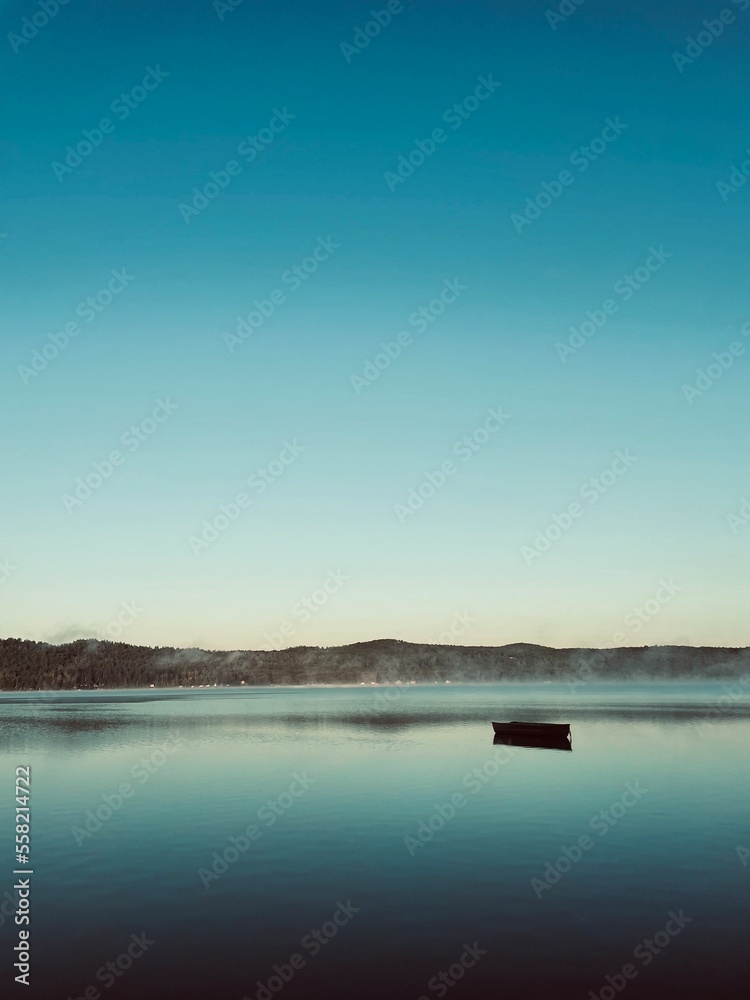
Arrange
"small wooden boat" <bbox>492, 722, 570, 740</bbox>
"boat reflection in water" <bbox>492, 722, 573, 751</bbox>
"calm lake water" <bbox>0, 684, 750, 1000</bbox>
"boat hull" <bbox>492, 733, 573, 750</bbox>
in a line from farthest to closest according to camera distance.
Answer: "small wooden boat" <bbox>492, 722, 570, 740</bbox>, "boat reflection in water" <bbox>492, 722, 573, 751</bbox>, "boat hull" <bbox>492, 733, 573, 750</bbox>, "calm lake water" <bbox>0, 684, 750, 1000</bbox>

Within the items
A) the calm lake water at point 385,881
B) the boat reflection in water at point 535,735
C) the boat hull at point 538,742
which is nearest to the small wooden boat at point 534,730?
the boat reflection in water at point 535,735

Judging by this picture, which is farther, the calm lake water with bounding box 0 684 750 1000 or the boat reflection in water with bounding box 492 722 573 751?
the boat reflection in water with bounding box 492 722 573 751

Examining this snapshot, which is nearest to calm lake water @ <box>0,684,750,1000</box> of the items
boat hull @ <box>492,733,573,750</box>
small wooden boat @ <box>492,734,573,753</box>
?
small wooden boat @ <box>492,734,573,753</box>

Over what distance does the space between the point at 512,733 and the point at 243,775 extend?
4018 cm

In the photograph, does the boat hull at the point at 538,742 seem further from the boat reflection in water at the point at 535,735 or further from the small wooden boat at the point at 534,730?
the small wooden boat at the point at 534,730

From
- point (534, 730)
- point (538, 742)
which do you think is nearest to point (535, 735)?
point (534, 730)

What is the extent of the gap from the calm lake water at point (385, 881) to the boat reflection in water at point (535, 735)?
18964 millimetres

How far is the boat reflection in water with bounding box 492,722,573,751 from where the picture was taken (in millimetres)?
86231

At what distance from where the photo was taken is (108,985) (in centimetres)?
2077

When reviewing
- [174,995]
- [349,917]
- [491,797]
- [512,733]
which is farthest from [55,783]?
[512,733]

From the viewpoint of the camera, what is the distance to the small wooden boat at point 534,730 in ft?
289

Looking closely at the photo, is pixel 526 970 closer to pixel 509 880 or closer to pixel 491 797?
pixel 509 880

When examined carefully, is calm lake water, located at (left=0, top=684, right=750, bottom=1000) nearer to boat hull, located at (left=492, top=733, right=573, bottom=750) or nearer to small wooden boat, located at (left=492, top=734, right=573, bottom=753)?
small wooden boat, located at (left=492, top=734, right=573, bottom=753)

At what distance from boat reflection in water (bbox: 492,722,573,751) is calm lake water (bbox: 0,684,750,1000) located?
747 inches
